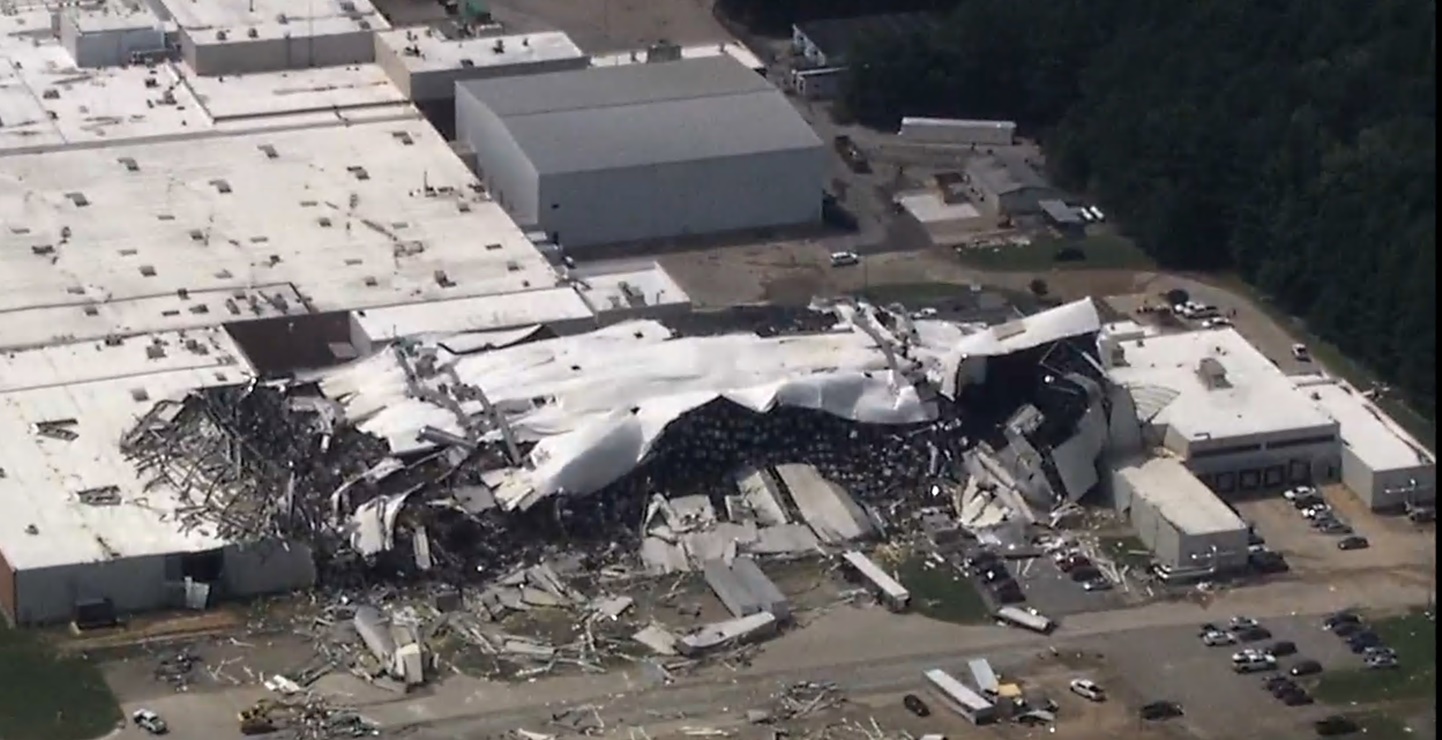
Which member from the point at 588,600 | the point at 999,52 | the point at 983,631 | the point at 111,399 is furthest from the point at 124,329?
the point at 999,52

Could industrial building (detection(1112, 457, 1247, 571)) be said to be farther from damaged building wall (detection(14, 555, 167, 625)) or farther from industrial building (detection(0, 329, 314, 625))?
damaged building wall (detection(14, 555, 167, 625))

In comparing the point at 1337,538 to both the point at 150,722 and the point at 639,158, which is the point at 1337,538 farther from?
the point at 150,722

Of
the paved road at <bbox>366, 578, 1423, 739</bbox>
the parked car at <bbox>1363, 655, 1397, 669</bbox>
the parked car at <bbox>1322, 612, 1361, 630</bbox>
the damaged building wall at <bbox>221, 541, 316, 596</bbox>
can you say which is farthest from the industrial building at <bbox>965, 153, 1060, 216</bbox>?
the damaged building wall at <bbox>221, 541, 316, 596</bbox>

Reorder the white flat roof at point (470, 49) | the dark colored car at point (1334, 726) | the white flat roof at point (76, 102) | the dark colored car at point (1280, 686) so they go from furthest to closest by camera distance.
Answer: the white flat roof at point (470, 49), the white flat roof at point (76, 102), the dark colored car at point (1280, 686), the dark colored car at point (1334, 726)

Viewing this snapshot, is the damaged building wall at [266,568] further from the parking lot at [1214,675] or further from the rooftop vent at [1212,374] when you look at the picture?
the rooftop vent at [1212,374]

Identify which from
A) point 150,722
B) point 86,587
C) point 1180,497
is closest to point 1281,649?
point 1180,497

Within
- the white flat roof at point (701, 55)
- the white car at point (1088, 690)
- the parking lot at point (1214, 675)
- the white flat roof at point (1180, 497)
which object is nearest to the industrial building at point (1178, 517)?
the white flat roof at point (1180, 497)

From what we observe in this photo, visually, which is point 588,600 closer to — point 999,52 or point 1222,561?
point 1222,561
